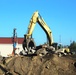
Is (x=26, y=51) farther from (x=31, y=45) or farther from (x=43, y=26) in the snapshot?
(x=43, y=26)

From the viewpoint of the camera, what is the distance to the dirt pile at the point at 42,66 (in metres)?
20.1

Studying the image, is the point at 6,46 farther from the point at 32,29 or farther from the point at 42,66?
the point at 42,66

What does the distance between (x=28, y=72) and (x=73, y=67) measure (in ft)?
10.1

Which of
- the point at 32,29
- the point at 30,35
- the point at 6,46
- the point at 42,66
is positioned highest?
the point at 6,46

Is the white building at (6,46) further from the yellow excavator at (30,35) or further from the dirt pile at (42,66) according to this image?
the dirt pile at (42,66)

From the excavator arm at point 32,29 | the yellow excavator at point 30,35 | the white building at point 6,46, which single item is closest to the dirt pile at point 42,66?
the yellow excavator at point 30,35

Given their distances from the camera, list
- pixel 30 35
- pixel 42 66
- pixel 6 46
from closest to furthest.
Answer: pixel 42 66, pixel 30 35, pixel 6 46

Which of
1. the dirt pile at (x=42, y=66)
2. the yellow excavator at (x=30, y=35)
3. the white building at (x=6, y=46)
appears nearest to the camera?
the dirt pile at (x=42, y=66)

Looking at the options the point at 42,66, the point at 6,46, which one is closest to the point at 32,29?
the point at 42,66

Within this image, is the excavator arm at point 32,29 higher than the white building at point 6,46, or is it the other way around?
the white building at point 6,46

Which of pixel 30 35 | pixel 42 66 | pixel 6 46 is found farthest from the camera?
pixel 6 46

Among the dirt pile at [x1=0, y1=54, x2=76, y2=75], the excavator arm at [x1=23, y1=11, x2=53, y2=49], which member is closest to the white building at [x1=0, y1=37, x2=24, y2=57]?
the excavator arm at [x1=23, y1=11, x2=53, y2=49]

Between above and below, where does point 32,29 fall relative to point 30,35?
above

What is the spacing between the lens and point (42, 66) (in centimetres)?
2062
